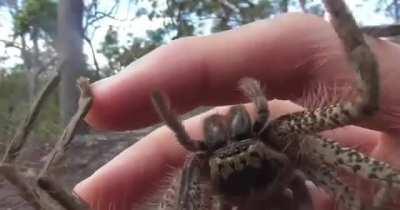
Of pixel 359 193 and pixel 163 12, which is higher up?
pixel 359 193

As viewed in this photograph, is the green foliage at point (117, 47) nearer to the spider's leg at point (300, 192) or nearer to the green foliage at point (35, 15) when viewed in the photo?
the green foliage at point (35, 15)

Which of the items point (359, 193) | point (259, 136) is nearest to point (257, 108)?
point (259, 136)

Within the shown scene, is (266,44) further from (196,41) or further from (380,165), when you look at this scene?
(380,165)

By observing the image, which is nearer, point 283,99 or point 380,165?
point 380,165

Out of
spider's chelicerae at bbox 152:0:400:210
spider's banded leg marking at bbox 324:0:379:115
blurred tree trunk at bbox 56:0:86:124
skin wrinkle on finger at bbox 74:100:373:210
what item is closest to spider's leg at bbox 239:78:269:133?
spider's chelicerae at bbox 152:0:400:210

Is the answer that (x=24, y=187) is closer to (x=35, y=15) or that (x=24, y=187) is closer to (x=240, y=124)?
(x=240, y=124)

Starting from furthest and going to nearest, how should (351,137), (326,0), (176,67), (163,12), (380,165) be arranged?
(163,12) → (351,137) → (176,67) → (380,165) → (326,0)
